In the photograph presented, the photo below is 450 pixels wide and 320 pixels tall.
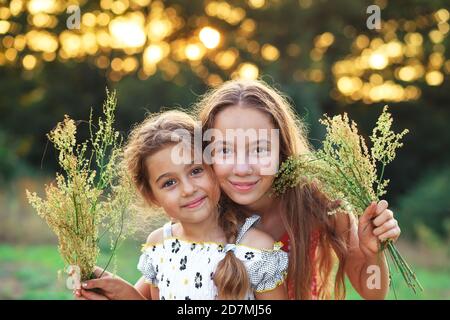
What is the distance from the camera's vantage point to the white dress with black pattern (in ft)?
10.6

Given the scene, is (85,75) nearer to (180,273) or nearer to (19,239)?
(19,239)

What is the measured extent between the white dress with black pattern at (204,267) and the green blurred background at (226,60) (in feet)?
39.7

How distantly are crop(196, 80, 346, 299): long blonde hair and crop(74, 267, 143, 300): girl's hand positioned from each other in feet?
2.81

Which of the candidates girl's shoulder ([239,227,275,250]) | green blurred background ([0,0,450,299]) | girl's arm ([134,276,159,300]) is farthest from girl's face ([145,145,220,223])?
green blurred background ([0,0,450,299])

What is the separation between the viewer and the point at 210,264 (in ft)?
10.8

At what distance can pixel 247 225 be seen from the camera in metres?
3.37

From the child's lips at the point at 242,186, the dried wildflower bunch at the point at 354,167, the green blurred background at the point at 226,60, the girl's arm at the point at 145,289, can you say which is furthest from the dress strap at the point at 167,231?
the green blurred background at the point at 226,60

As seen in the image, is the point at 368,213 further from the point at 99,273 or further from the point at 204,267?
the point at 99,273

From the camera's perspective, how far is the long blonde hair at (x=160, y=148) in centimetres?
317

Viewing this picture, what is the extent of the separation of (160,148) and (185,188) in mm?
264

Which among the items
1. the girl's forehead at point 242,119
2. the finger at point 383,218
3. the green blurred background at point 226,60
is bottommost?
the finger at point 383,218

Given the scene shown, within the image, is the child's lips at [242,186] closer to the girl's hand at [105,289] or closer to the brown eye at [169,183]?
the brown eye at [169,183]

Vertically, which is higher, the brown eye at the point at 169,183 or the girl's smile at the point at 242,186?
the brown eye at the point at 169,183
